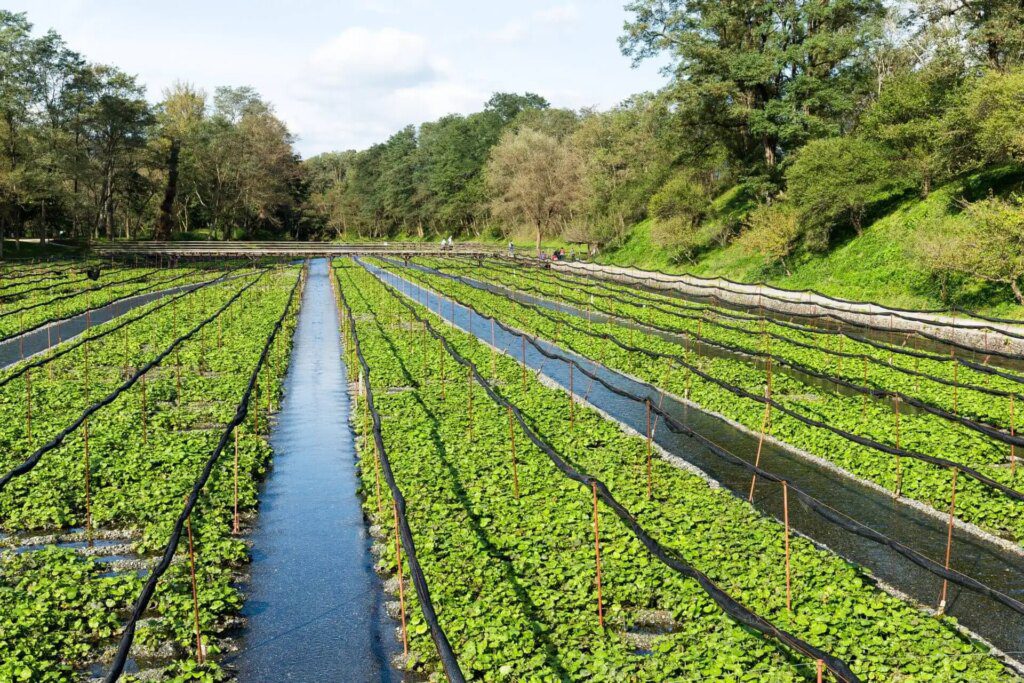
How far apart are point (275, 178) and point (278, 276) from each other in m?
43.7

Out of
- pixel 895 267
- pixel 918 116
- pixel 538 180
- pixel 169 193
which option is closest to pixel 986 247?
pixel 895 267

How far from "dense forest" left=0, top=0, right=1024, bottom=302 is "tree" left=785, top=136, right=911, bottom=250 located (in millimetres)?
122

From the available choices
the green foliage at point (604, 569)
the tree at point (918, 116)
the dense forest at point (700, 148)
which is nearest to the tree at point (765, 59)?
the dense forest at point (700, 148)

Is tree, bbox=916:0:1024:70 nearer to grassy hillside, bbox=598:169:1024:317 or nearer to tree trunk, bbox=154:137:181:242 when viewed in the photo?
grassy hillside, bbox=598:169:1024:317

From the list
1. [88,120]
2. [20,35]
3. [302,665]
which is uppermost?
[20,35]

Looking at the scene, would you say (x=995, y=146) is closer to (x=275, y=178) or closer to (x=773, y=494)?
(x=773, y=494)

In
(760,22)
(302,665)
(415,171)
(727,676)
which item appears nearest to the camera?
(727,676)

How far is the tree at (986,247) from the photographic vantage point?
2939 centimetres

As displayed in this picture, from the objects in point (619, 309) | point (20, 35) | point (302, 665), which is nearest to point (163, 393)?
point (302, 665)

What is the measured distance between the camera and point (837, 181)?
4306 centimetres

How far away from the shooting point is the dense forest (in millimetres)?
39062

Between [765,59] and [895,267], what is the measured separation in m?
18.5

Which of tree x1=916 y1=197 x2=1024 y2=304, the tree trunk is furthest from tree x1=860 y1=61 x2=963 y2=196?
the tree trunk

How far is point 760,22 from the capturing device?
53375mm
